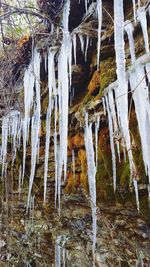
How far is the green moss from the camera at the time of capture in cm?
257

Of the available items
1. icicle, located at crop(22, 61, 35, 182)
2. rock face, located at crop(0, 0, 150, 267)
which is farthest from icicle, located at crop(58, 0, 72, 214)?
icicle, located at crop(22, 61, 35, 182)

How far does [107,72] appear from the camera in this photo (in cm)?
266

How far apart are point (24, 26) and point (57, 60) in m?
1.55

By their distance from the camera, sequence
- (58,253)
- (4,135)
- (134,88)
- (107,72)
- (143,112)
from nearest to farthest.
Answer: (134,88) < (143,112) < (107,72) < (58,253) < (4,135)

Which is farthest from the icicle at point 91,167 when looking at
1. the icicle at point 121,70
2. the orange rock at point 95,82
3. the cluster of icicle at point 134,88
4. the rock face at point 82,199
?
the icicle at point 121,70

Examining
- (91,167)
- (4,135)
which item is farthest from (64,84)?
(4,135)

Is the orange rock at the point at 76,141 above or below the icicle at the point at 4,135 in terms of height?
below

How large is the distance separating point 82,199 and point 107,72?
4.50 ft

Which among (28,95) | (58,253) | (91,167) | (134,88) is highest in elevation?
(28,95)

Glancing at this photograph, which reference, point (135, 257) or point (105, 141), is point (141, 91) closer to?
point (105, 141)

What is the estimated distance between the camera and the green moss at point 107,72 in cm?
257

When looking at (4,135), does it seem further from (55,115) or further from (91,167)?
(91,167)

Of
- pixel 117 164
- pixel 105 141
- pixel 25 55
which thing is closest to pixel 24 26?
pixel 25 55

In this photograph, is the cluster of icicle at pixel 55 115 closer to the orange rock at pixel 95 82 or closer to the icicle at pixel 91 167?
the icicle at pixel 91 167
